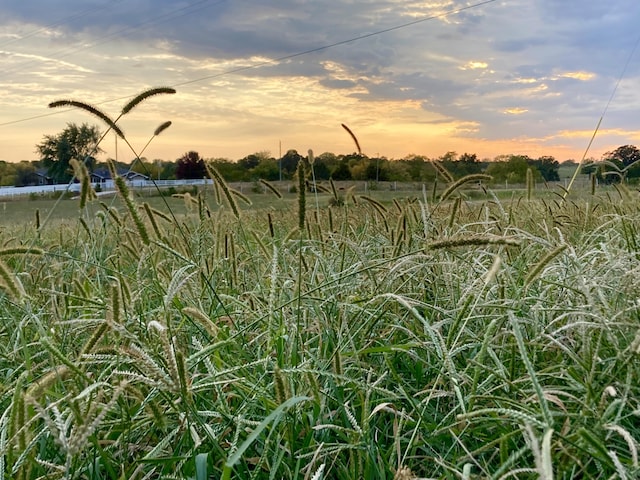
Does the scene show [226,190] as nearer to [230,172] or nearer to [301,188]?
[301,188]

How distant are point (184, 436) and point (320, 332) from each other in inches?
25.4

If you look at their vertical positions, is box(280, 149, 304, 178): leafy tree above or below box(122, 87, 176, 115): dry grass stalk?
below

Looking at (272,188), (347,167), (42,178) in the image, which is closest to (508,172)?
(347,167)

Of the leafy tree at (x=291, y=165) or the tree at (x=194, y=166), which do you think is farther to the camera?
the tree at (x=194, y=166)

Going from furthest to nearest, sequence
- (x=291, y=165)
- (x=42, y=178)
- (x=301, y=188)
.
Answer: (x=42, y=178), (x=291, y=165), (x=301, y=188)

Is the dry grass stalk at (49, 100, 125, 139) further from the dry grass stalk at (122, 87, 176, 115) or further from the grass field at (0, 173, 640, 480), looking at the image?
the grass field at (0, 173, 640, 480)

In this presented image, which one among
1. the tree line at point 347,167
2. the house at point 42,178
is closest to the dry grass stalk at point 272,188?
the tree line at point 347,167

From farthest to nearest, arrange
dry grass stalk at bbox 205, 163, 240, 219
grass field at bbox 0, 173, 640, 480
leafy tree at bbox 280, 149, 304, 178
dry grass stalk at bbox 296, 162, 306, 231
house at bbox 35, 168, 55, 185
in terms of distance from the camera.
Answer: house at bbox 35, 168, 55, 185
dry grass stalk at bbox 205, 163, 240, 219
leafy tree at bbox 280, 149, 304, 178
dry grass stalk at bbox 296, 162, 306, 231
grass field at bbox 0, 173, 640, 480

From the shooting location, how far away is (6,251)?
5.51ft

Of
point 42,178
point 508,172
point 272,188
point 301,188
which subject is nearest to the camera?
point 301,188

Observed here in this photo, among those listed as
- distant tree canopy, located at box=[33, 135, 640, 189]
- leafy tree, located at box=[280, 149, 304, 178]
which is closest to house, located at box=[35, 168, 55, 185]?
distant tree canopy, located at box=[33, 135, 640, 189]

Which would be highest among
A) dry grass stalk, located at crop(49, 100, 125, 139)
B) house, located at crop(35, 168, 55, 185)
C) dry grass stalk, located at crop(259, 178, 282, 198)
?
dry grass stalk, located at crop(49, 100, 125, 139)

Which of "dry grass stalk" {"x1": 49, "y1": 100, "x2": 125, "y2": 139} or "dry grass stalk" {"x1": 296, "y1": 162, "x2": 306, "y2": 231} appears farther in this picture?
"dry grass stalk" {"x1": 49, "y1": 100, "x2": 125, "y2": 139}

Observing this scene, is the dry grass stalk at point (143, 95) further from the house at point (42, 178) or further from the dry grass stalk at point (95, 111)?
the house at point (42, 178)
